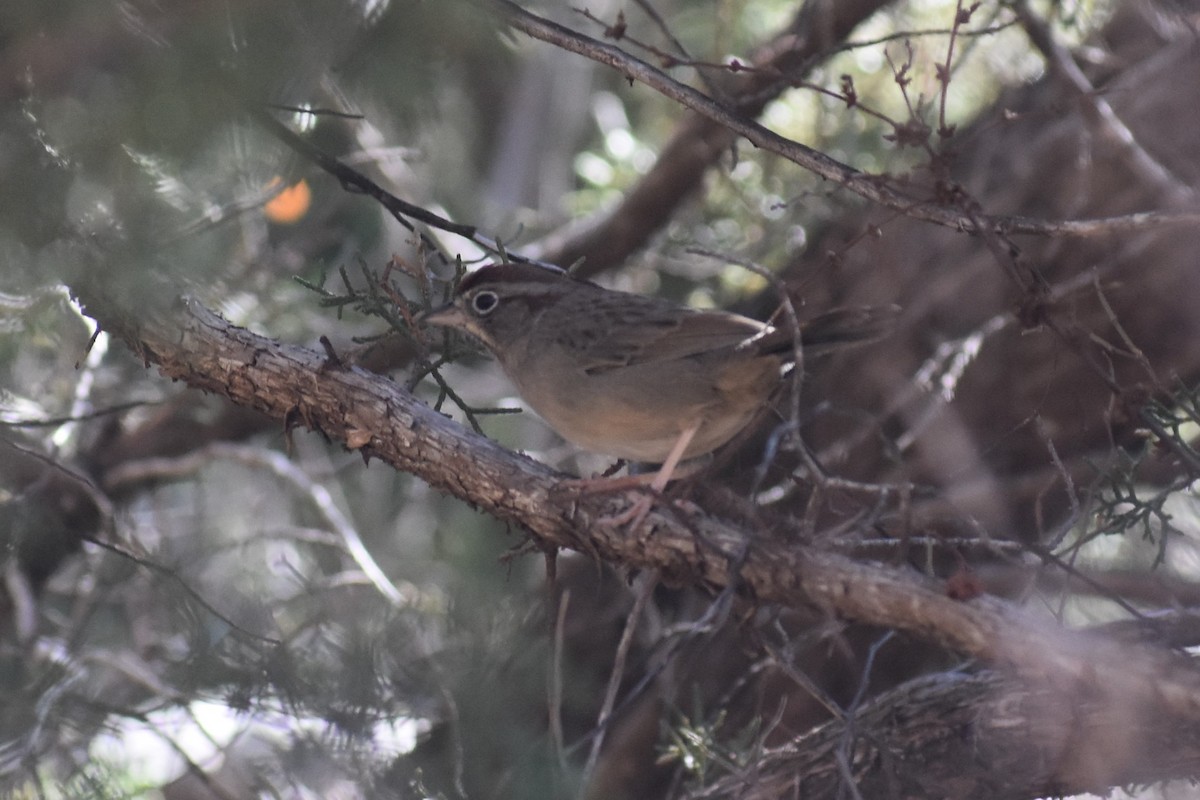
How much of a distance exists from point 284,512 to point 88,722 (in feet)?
13.2

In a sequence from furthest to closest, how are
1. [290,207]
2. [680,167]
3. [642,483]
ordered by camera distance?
[680,167] → [290,207] → [642,483]

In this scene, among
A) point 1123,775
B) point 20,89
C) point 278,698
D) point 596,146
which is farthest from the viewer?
point 596,146

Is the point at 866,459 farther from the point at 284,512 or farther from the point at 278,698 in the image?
the point at 284,512

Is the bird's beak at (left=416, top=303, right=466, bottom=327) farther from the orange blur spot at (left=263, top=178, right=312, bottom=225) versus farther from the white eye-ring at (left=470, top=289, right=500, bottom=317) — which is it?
the orange blur spot at (left=263, top=178, right=312, bottom=225)

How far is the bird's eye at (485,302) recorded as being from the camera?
498 centimetres

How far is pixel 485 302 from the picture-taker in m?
5.04

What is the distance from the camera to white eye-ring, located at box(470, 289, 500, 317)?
4.98 m

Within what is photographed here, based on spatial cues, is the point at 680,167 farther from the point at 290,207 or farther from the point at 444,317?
the point at 444,317

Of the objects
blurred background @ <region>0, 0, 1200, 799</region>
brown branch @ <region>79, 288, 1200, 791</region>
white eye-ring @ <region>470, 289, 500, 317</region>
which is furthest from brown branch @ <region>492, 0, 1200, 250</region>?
white eye-ring @ <region>470, 289, 500, 317</region>

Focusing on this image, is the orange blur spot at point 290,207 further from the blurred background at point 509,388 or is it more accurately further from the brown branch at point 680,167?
the brown branch at point 680,167

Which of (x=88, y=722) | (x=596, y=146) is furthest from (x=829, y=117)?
(x=88, y=722)

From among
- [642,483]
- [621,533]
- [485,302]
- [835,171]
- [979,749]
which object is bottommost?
[979,749]

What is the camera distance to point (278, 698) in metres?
4.37

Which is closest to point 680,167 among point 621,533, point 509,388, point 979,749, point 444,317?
point 509,388
